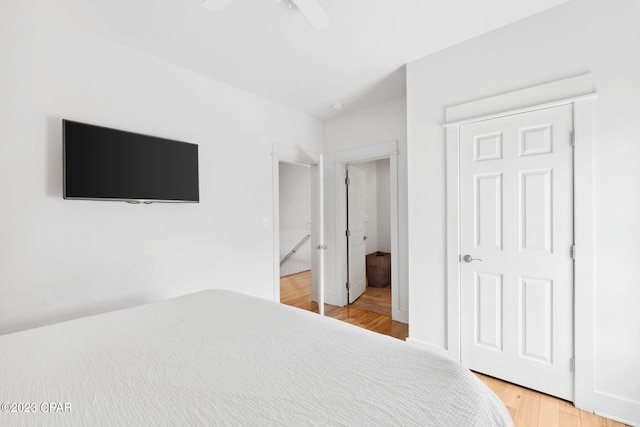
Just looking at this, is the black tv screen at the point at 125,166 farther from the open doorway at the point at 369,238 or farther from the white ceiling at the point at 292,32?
the open doorway at the point at 369,238

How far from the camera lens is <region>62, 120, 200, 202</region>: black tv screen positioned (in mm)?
1768

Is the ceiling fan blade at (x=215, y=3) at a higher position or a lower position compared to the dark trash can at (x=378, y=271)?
higher

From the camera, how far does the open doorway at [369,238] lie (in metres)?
3.88

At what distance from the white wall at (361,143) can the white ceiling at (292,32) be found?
0.61 meters

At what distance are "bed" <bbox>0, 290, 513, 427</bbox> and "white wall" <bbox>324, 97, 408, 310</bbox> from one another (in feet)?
7.27

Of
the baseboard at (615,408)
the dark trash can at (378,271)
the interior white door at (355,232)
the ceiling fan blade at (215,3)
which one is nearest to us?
the ceiling fan blade at (215,3)

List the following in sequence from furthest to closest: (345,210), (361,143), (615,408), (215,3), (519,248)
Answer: (345,210)
(361,143)
(519,248)
(615,408)
(215,3)

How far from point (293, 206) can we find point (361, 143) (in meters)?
2.69

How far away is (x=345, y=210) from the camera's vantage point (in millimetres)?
3863

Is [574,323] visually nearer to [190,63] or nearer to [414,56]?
[414,56]

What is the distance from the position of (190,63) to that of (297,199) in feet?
12.1

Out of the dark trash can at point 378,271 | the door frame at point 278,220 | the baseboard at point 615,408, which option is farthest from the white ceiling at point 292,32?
the dark trash can at point 378,271

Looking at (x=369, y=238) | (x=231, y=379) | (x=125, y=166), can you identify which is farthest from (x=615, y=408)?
(x=369, y=238)

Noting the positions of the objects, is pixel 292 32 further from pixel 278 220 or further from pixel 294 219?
pixel 294 219
